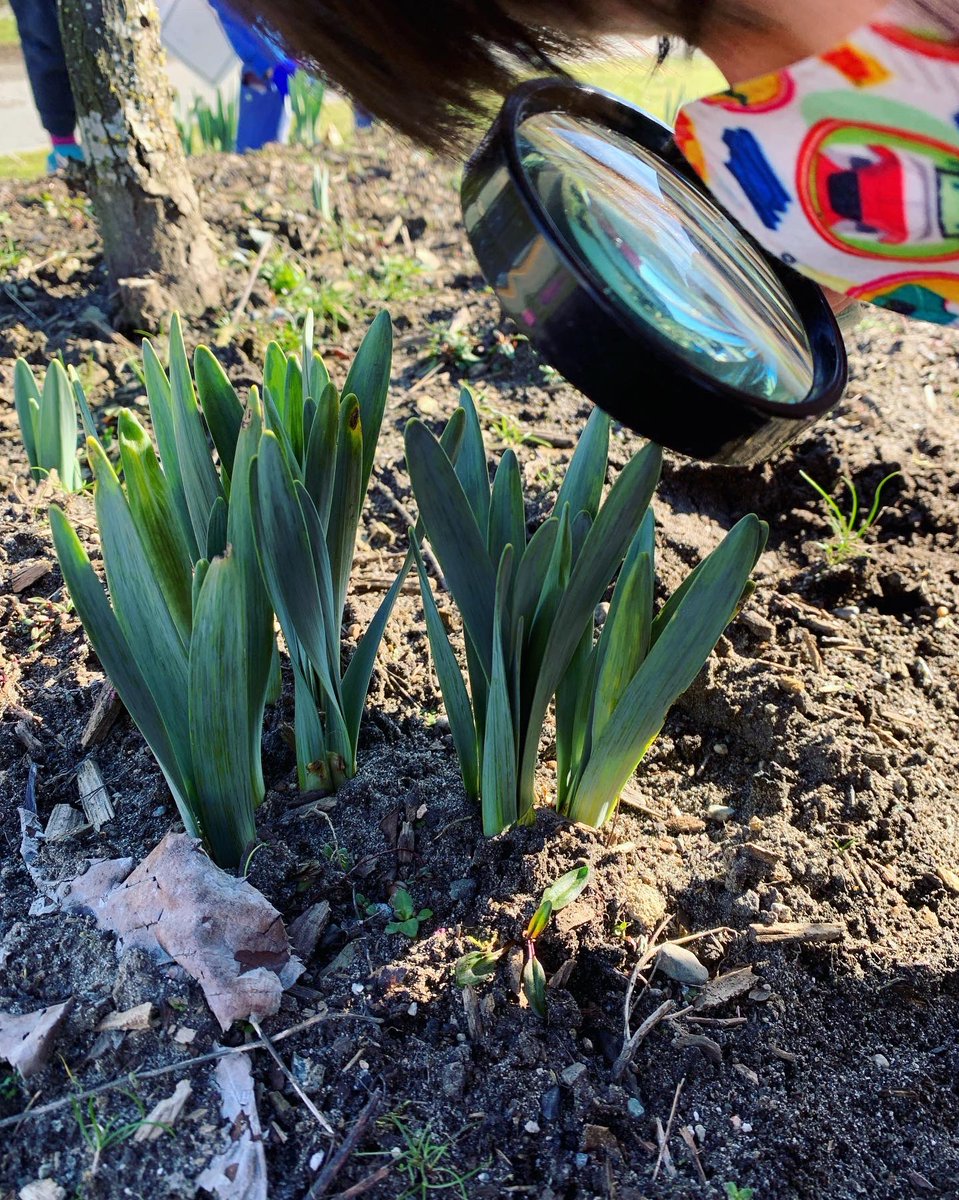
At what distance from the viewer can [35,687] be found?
67.5 inches

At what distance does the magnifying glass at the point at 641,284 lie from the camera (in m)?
0.85

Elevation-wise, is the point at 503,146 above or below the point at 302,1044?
above

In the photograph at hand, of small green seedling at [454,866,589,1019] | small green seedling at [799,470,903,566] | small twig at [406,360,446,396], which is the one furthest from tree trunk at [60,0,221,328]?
small green seedling at [454,866,589,1019]

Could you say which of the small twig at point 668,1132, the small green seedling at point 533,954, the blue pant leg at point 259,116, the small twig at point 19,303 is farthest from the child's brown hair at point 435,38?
the blue pant leg at point 259,116

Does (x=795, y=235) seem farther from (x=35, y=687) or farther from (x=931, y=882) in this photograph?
(x=35, y=687)

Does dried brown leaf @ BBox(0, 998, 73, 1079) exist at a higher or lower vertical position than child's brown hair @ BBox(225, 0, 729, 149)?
lower

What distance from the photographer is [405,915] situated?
4.49 feet

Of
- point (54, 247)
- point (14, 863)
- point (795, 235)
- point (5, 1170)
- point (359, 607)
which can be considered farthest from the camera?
point (54, 247)

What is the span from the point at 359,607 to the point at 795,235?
110cm

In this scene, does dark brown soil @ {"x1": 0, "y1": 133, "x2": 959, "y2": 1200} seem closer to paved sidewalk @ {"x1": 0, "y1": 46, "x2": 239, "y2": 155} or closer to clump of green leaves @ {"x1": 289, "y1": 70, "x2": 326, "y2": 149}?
clump of green leaves @ {"x1": 289, "y1": 70, "x2": 326, "y2": 149}

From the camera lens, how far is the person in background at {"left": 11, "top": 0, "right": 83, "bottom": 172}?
3.44 meters

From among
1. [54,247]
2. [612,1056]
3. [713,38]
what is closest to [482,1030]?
[612,1056]

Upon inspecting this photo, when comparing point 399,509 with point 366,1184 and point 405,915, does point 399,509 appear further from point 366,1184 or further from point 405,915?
point 366,1184

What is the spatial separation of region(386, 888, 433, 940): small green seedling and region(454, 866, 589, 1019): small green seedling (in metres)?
0.07
